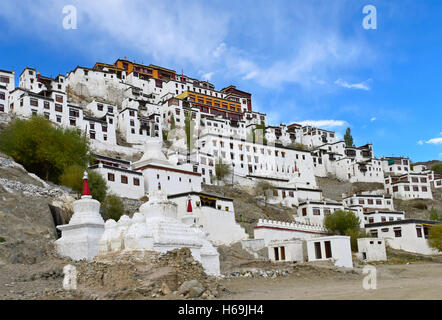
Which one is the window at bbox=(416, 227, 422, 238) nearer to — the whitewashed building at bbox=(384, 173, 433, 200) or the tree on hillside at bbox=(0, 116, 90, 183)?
the whitewashed building at bbox=(384, 173, 433, 200)

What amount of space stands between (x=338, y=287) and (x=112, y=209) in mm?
18957

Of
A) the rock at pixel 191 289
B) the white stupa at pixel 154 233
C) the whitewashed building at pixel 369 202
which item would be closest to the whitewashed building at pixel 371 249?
the whitewashed building at pixel 369 202

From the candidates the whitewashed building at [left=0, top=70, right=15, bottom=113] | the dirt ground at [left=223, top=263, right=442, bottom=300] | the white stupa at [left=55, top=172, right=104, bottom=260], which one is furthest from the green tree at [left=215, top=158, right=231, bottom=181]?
the white stupa at [left=55, top=172, right=104, bottom=260]

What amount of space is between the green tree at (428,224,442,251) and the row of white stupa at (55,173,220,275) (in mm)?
32944

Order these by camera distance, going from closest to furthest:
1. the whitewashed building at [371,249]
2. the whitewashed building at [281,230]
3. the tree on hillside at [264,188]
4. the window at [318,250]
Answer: the window at [318,250] < the whitewashed building at [281,230] < the whitewashed building at [371,249] < the tree on hillside at [264,188]

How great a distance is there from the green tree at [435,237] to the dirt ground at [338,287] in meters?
11.0

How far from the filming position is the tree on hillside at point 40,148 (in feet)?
134

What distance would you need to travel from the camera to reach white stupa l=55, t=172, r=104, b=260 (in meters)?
24.3

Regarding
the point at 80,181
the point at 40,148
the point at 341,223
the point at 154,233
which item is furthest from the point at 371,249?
the point at 40,148

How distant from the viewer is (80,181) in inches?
1479

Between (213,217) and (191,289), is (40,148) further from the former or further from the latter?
(191,289)

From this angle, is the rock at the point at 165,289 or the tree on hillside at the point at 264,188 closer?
the rock at the point at 165,289

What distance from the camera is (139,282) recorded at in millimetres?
18328

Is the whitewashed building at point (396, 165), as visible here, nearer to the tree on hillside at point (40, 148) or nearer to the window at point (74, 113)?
the window at point (74, 113)
